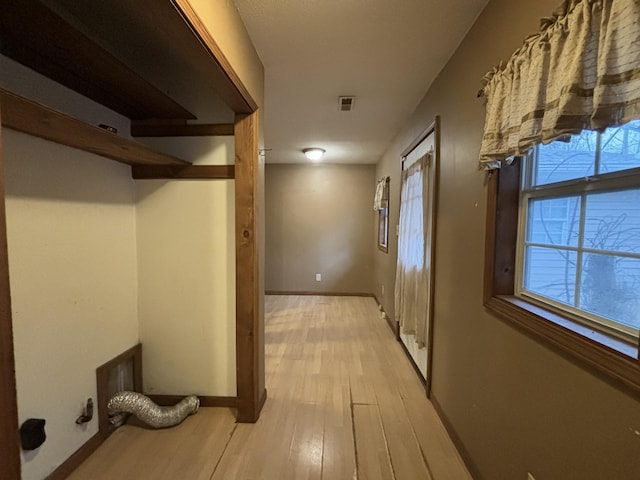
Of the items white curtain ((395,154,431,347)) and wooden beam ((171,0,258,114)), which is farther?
white curtain ((395,154,431,347))

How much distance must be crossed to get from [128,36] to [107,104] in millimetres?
478

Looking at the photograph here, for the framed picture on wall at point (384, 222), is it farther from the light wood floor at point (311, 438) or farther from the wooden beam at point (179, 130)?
the wooden beam at point (179, 130)

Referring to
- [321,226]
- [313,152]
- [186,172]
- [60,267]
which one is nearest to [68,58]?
[186,172]

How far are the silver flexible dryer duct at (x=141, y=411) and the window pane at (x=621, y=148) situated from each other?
7.98 ft

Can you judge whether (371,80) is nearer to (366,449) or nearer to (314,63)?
(314,63)

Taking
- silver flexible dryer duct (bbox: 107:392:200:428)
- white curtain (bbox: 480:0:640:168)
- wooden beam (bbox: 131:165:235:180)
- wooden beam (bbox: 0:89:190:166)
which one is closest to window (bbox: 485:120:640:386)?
white curtain (bbox: 480:0:640:168)

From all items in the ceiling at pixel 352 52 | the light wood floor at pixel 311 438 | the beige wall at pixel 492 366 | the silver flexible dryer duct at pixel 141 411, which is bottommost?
the light wood floor at pixel 311 438

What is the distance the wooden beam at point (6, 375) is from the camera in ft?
1.82

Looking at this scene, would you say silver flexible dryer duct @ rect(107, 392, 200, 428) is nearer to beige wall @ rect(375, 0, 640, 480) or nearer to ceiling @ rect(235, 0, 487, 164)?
beige wall @ rect(375, 0, 640, 480)

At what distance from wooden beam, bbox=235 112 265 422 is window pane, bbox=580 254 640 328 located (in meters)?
1.56

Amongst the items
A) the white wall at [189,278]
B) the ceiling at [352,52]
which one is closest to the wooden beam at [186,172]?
the white wall at [189,278]

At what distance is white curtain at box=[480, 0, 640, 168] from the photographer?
732 mm

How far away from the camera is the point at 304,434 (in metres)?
1.87

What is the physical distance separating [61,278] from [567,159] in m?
2.23
